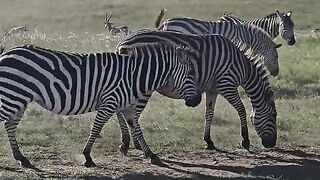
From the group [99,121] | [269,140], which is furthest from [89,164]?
[269,140]

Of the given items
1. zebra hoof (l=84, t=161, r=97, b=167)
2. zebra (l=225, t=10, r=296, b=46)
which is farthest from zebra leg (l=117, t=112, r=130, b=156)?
zebra (l=225, t=10, r=296, b=46)

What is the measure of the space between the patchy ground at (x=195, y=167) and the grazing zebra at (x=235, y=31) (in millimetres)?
4659

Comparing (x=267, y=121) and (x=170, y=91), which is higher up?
(x=170, y=91)

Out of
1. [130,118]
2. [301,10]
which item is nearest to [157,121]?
[130,118]

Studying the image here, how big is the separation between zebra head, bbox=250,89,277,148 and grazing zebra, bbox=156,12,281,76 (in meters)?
3.90

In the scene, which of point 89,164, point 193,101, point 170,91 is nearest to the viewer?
point 89,164

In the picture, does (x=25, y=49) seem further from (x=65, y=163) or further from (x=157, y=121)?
(x=157, y=121)

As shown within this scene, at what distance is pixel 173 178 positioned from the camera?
9266 millimetres

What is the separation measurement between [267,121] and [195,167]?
74.2 inches

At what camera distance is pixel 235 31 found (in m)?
16.0

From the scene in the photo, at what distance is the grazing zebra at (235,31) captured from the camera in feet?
50.9

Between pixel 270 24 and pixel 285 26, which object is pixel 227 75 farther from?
pixel 270 24

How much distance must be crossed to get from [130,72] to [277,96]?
273 inches

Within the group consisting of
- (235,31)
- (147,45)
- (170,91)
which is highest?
(235,31)
